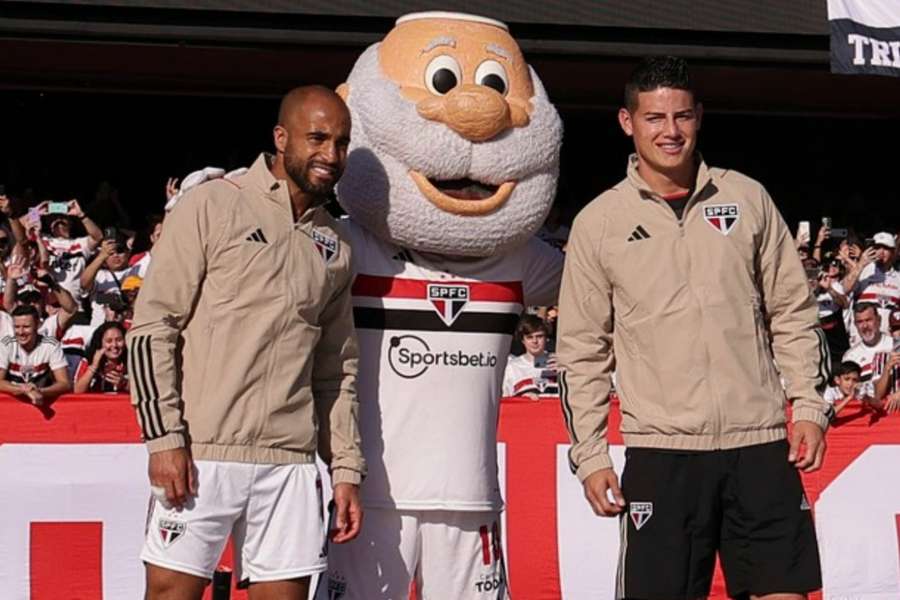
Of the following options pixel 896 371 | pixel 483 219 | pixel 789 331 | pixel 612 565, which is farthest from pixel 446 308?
pixel 896 371

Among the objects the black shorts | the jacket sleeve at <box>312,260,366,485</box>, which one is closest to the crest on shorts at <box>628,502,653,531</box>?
the black shorts

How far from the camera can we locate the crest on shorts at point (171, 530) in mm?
4504

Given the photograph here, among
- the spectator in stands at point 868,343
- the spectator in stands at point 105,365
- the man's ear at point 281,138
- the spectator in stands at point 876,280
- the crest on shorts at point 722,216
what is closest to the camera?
the crest on shorts at point 722,216

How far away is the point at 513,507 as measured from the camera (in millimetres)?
7289

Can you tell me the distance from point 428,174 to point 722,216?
106 cm

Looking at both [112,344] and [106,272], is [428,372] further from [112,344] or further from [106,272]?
[106,272]

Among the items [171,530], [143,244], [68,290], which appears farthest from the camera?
[143,244]

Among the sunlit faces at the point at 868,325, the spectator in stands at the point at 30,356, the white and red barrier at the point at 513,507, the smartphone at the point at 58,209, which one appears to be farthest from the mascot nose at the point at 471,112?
the smartphone at the point at 58,209

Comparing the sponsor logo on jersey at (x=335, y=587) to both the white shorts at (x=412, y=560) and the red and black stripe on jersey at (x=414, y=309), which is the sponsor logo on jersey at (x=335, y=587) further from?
the red and black stripe on jersey at (x=414, y=309)

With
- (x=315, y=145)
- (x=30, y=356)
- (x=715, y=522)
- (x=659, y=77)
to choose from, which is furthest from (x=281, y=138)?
(x=30, y=356)

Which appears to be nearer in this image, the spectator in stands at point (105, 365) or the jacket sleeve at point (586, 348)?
the jacket sleeve at point (586, 348)

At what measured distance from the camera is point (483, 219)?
199 inches

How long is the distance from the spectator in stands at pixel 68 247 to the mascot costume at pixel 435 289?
5945 millimetres

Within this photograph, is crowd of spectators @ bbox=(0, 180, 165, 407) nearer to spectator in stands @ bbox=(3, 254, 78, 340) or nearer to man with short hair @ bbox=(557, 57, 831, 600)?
spectator in stands @ bbox=(3, 254, 78, 340)
